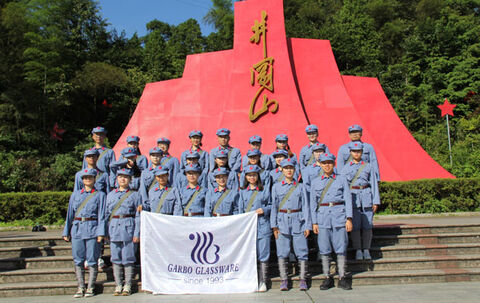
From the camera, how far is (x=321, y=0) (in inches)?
1358

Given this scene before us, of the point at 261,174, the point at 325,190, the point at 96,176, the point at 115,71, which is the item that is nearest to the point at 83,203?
the point at 96,176

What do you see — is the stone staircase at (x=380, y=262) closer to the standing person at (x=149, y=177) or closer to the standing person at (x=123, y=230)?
the standing person at (x=123, y=230)

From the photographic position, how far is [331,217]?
16.4 feet

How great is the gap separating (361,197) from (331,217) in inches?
36.7

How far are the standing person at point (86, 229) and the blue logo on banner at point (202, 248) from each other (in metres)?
1.18

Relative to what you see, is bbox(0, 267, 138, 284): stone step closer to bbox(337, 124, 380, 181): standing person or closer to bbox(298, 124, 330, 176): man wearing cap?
bbox(298, 124, 330, 176): man wearing cap

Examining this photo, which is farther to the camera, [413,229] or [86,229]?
[413,229]

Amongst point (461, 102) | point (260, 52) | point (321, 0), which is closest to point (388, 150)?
point (260, 52)

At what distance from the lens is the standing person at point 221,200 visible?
527cm

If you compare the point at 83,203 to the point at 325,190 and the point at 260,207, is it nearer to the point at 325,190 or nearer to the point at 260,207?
the point at 260,207

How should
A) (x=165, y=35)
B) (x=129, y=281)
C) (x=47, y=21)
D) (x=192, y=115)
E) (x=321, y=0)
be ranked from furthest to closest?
(x=165, y=35) → (x=321, y=0) → (x=47, y=21) → (x=192, y=115) → (x=129, y=281)

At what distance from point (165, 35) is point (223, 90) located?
1126 inches

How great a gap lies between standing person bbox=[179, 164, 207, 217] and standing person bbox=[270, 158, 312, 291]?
0.99 metres

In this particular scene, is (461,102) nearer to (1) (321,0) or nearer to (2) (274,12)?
(2) (274,12)
